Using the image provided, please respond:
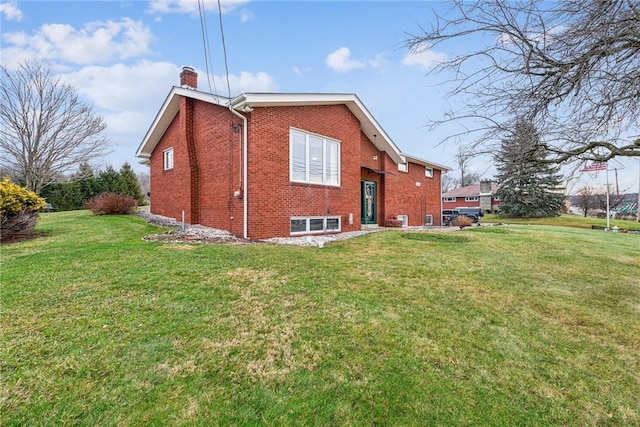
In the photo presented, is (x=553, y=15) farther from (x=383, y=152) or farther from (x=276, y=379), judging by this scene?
(x=383, y=152)

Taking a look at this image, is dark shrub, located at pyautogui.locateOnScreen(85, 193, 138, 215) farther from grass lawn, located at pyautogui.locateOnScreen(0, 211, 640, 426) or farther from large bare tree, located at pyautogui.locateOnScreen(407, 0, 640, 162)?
large bare tree, located at pyautogui.locateOnScreen(407, 0, 640, 162)

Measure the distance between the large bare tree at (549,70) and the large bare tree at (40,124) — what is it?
2143cm

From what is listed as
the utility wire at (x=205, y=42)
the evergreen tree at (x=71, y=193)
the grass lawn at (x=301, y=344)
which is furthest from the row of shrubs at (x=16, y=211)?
the evergreen tree at (x=71, y=193)

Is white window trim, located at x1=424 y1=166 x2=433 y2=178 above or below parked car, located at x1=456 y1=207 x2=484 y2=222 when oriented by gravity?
above

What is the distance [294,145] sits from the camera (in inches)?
395

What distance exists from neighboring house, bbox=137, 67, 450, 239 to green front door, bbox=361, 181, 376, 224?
0.16 ft

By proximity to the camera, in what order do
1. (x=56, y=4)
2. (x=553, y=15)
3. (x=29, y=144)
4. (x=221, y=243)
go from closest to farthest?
1. (x=553, y=15)
2. (x=221, y=243)
3. (x=56, y=4)
4. (x=29, y=144)

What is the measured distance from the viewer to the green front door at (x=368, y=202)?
48.3 ft

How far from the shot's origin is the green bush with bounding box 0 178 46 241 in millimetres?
7184

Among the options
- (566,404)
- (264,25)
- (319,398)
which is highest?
(264,25)

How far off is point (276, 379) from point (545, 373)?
2.64m

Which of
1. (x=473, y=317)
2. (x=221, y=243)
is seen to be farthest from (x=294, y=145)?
(x=473, y=317)

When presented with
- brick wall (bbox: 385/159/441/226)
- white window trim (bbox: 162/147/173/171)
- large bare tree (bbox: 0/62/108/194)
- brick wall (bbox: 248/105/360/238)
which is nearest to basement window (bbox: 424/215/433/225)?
brick wall (bbox: 385/159/441/226)

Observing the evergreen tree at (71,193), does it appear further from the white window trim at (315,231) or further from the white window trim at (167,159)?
the white window trim at (315,231)
